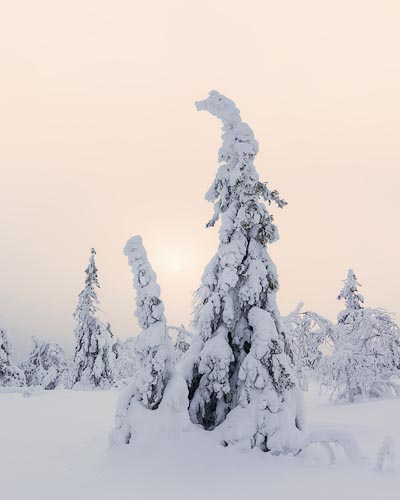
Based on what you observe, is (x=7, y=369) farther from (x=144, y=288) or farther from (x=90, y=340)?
(x=144, y=288)

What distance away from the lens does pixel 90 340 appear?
1410 inches

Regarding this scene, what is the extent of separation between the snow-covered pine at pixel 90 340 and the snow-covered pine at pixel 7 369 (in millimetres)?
4106

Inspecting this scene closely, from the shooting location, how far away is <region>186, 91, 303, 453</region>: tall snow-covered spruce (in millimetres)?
10602

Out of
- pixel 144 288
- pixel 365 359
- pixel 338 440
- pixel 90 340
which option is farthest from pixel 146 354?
pixel 90 340

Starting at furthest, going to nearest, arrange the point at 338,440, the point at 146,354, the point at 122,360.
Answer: the point at 122,360 < the point at 146,354 < the point at 338,440

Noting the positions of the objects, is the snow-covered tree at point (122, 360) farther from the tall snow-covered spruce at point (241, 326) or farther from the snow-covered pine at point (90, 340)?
the tall snow-covered spruce at point (241, 326)

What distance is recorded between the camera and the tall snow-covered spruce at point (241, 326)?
10.6 m

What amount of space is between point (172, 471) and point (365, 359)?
60.0 ft

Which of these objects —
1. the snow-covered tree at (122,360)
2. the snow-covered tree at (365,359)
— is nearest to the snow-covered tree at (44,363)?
the snow-covered tree at (122,360)

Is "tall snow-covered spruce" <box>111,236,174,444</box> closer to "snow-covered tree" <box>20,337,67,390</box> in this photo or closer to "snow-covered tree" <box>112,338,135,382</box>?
"snow-covered tree" <box>112,338,135,382</box>

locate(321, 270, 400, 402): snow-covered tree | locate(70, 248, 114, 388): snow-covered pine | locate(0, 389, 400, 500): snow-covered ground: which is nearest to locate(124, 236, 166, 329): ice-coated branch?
locate(0, 389, 400, 500): snow-covered ground

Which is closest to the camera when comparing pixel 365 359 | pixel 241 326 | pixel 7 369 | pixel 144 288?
pixel 144 288

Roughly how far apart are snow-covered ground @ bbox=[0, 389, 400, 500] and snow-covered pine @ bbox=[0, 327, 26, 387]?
73.9 ft

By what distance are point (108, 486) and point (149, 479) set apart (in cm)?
87
